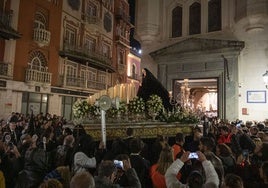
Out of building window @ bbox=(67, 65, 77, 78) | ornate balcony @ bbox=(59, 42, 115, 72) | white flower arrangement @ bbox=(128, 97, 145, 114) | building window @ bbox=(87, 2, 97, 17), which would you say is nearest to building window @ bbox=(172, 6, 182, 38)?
ornate balcony @ bbox=(59, 42, 115, 72)

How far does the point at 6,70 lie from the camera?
17875 mm

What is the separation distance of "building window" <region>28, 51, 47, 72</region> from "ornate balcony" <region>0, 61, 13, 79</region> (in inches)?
76.8

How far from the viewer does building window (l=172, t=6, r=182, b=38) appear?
695 inches

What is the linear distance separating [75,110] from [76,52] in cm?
1632

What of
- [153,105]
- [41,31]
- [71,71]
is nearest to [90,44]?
[71,71]

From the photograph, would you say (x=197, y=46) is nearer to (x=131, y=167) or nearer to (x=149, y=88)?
A: (x=149, y=88)

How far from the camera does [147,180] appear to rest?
4.52 metres

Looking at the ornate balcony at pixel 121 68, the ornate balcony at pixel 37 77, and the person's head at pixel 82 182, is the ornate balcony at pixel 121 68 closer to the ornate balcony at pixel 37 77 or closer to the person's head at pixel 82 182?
the ornate balcony at pixel 37 77

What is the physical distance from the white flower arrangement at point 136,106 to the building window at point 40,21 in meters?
14.9

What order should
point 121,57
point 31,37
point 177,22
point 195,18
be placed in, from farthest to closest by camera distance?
point 121,57 < point 31,37 < point 177,22 < point 195,18

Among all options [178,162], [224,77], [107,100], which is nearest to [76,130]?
[107,100]

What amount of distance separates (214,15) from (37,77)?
1324 centimetres

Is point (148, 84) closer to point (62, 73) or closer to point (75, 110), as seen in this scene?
point (75, 110)

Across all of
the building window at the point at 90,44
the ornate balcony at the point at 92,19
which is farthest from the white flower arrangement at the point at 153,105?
the ornate balcony at the point at 92,19
